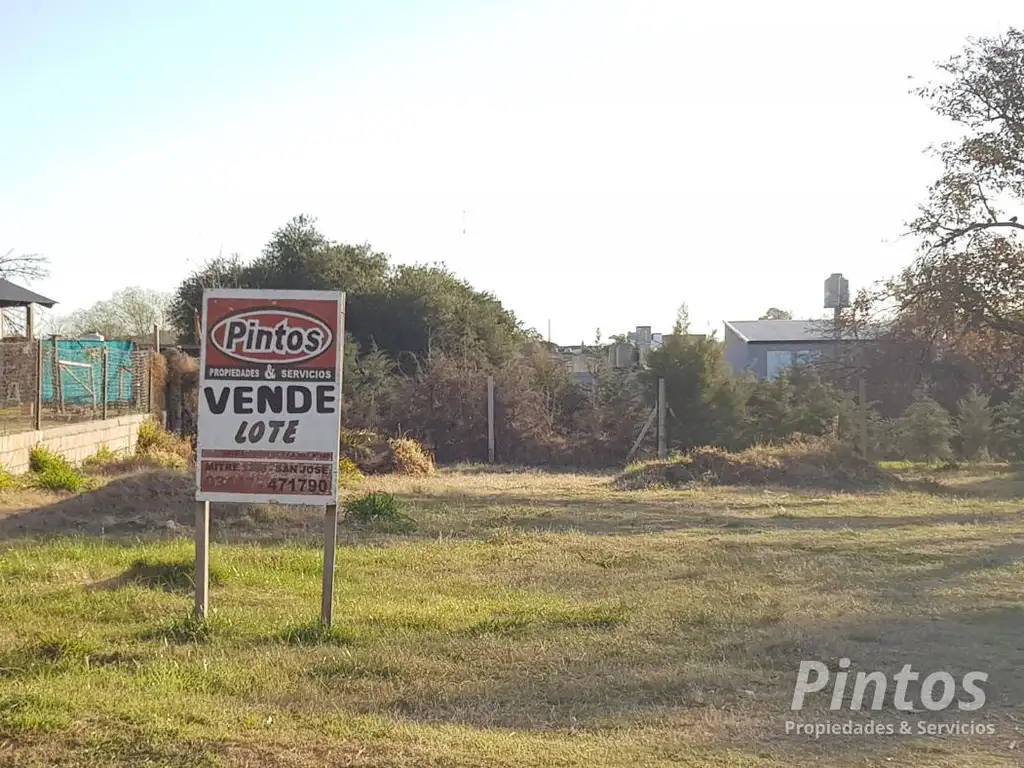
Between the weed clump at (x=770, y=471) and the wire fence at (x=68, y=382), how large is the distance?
1025 centimetres

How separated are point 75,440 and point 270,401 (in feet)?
39.7

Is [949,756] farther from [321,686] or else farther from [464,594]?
[464,594]

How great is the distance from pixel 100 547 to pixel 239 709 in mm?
6029

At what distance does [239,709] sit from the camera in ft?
17.4

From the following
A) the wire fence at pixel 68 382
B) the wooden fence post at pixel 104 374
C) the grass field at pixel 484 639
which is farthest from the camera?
the wooden fence post at pixel 104 374

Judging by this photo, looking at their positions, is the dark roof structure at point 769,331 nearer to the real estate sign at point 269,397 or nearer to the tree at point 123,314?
the tree at point 123,314

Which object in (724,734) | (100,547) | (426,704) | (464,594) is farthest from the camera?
(100,547)

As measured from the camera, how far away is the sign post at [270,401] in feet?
23.5

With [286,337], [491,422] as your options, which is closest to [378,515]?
[286,337]

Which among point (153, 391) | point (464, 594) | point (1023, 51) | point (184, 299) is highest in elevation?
point (1023, 51)

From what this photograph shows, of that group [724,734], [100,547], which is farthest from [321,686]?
[100,547]

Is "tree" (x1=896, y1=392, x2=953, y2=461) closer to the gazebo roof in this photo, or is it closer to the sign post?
the sign post

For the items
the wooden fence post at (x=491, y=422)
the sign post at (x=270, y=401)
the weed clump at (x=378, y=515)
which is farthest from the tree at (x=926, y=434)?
the sign post at (x=270, y=401)

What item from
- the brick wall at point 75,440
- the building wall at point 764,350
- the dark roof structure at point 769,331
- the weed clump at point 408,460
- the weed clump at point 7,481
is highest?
the dark roof structure at point 769,331
